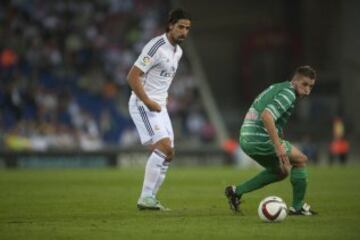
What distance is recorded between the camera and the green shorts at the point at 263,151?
38.1ft

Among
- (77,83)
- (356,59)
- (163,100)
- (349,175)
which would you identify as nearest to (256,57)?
(356,59)

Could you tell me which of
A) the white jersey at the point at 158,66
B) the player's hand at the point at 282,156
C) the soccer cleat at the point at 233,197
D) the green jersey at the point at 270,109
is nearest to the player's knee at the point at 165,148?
the white jersey at the point at 158,66

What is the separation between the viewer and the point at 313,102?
126 ft

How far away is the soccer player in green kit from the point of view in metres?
11.2

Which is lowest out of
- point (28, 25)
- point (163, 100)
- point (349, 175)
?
point (349, 175)

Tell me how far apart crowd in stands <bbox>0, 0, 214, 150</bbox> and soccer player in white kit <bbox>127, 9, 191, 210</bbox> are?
18.0 m

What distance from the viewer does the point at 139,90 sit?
478 inches

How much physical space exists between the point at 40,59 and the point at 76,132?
3.06 metres

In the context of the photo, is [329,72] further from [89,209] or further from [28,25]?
[89,209]

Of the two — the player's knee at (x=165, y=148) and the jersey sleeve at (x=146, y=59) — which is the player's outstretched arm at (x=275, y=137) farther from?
the jersey sleeve at (x=146, y=59)

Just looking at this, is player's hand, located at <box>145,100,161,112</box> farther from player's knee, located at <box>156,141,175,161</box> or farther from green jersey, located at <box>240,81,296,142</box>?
green jersey, located at <box>240,81,296,142</box>

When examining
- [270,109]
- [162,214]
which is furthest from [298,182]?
[162,214]

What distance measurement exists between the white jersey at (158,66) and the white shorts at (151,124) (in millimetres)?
183

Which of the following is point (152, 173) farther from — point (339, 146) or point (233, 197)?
point (339, 146)
